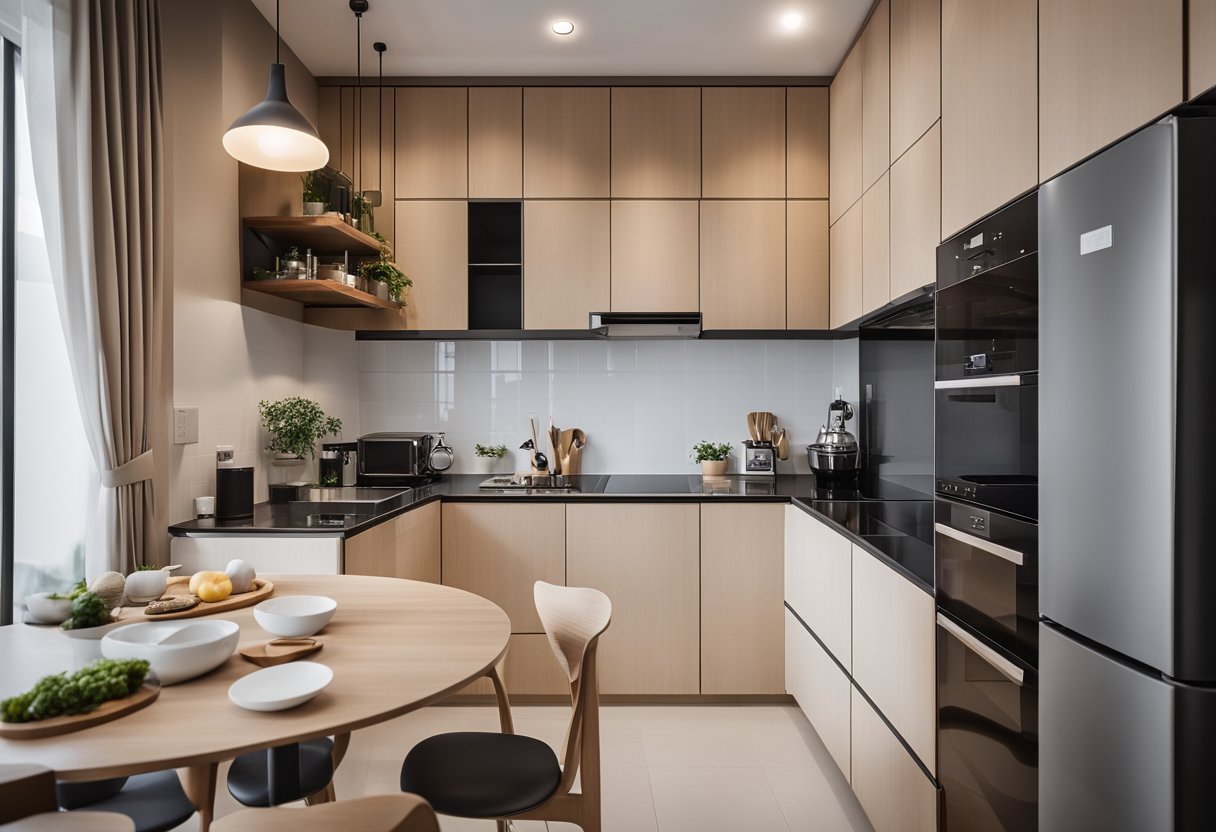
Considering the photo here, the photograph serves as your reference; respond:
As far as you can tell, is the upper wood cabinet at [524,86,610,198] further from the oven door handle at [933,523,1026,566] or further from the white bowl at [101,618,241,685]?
the white bowl at [101,618,241,685]

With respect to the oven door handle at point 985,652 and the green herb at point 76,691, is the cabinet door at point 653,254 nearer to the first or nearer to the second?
the oven door handle at point 985,652

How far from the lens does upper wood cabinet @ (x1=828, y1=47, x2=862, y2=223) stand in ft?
9.94

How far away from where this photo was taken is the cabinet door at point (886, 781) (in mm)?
1828

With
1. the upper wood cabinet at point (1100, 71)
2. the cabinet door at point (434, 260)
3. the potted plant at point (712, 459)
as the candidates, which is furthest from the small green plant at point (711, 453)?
the upper wood cabinet at point (1100, 71)

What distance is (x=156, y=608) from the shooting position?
5.18 ft

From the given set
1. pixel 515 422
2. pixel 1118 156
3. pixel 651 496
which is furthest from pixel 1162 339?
pixel 515 422

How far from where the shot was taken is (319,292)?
9.79ft

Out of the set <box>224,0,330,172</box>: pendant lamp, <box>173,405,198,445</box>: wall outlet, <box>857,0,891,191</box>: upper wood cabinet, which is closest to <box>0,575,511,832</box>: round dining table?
<box>173,405,198,445</box>: wall outlet

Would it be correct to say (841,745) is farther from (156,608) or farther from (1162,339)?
(156,608)

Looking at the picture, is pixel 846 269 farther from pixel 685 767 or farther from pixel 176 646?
pixel 176 646

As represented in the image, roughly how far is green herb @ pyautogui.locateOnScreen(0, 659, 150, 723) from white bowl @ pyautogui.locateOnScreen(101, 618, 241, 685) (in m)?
0.04

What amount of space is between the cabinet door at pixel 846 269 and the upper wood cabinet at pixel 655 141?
0.71 metres

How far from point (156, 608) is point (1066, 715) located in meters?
1.80

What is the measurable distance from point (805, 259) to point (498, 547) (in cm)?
199
